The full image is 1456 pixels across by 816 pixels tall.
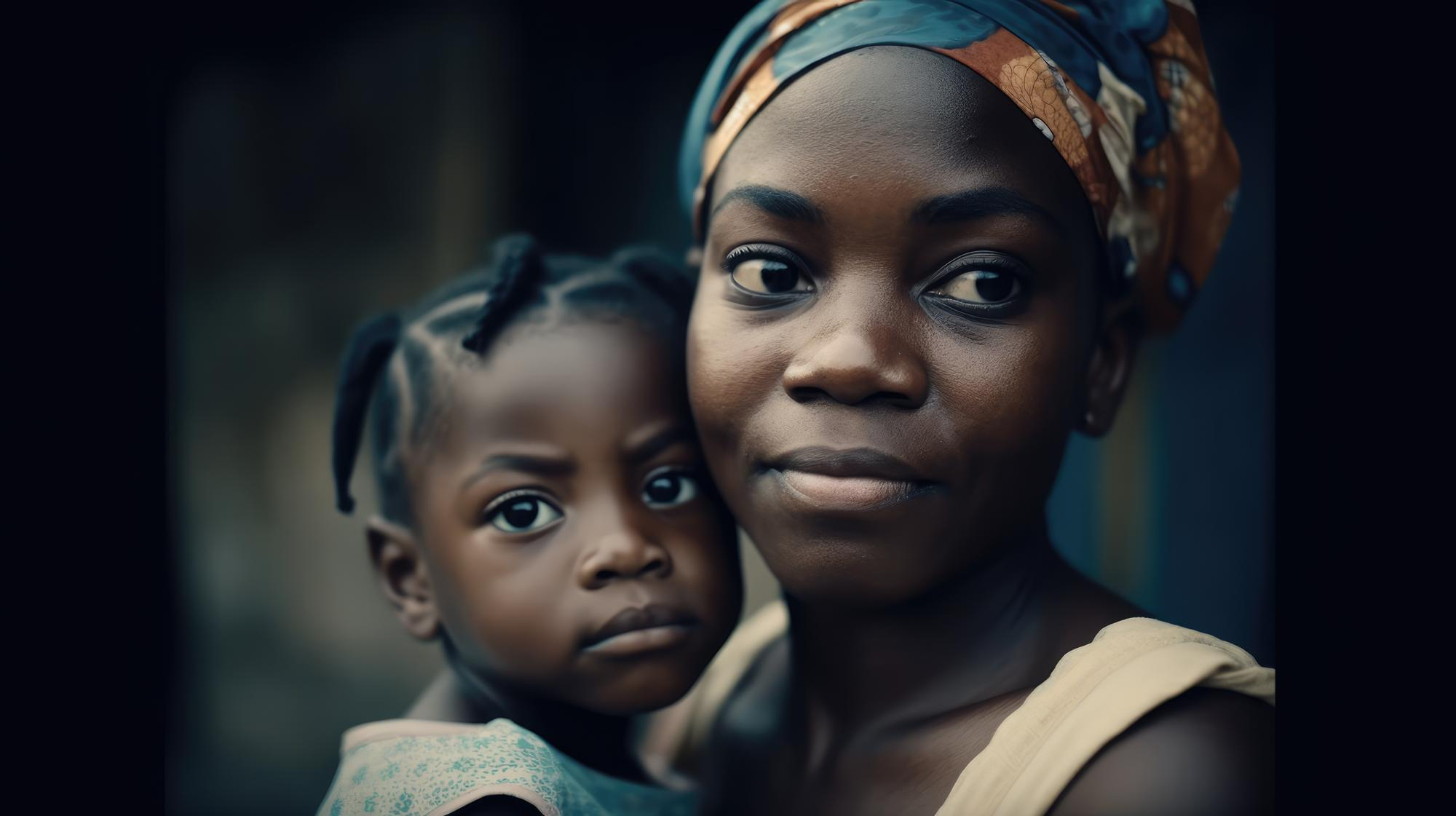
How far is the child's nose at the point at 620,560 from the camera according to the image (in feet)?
5.38

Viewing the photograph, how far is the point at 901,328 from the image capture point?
1.44m

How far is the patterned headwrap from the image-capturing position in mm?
1505

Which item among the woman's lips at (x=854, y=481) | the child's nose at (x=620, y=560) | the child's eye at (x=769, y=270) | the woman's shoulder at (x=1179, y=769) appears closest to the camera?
the woman's shoulder at (x=1179, y=769)

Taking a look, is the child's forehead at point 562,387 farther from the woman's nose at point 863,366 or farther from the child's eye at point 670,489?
the woman's nose at point 863,366

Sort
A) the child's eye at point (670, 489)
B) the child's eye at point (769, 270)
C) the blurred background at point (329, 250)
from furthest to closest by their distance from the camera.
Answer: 1. the blurred background at point (329, 250)
2. the child's eye at point (670, 489)
3. the child's eye at point (769, 270)

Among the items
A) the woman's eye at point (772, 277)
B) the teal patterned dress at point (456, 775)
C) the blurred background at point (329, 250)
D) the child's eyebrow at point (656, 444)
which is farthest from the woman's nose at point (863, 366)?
the blurred background at point (329, 250)

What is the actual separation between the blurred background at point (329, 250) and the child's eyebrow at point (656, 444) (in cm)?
195

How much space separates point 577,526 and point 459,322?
40 centimetres

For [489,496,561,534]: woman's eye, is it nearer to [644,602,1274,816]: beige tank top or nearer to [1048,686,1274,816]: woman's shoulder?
[644,602,1274,816]: beige tank top

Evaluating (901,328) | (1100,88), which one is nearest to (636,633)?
(901,328)

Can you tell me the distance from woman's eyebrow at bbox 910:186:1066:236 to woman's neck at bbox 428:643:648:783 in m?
0.96

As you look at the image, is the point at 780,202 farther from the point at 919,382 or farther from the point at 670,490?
the point at 670,490

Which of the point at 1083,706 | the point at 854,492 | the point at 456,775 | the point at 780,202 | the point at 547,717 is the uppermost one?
the point at 780,202

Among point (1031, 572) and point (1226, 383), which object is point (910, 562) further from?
point (1226, 383)
